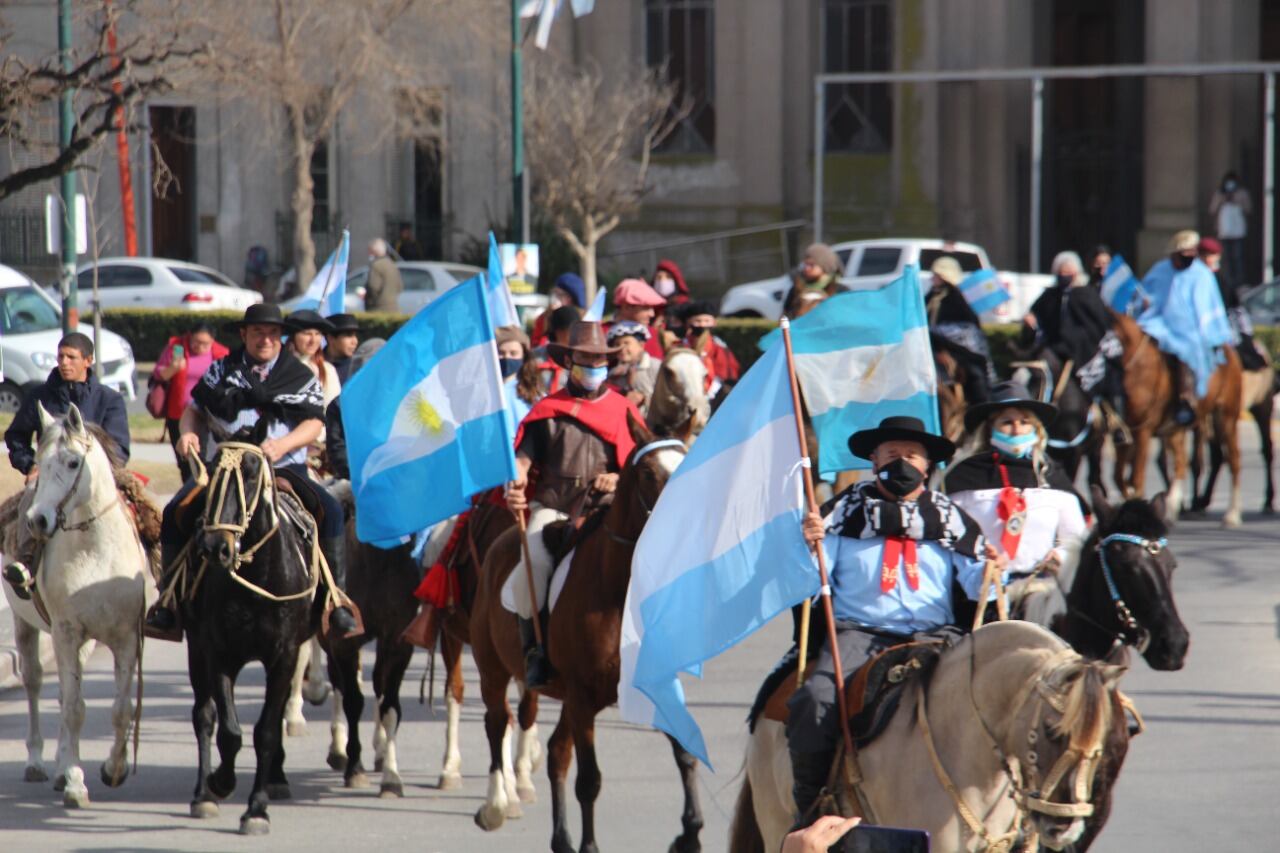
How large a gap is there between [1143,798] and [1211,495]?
10.7 meters

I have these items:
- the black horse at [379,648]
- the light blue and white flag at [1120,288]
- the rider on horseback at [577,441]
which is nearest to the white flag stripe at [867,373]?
the rider on horseback at [577,441]

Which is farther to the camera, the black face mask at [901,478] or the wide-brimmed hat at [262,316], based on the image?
the wide-brimmed hat at [262,316]

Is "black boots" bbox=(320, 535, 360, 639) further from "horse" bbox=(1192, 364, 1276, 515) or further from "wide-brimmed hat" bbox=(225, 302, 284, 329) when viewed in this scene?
"horse" bbox=(1192, 364, 1276, 515)

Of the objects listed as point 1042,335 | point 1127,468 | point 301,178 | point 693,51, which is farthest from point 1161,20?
point 1042,335

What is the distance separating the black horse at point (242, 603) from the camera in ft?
30.3

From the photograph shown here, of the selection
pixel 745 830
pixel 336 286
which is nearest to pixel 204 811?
pixel 745 830

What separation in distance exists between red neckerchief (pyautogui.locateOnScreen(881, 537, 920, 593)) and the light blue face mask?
300cm

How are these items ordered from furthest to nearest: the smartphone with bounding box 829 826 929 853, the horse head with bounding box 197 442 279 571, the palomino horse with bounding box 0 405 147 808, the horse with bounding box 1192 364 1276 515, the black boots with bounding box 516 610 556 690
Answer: the horse with bounding box 1192 364 1276 515
the palomino horse with bounding box 0 405 147 808
the horse head with bounding box 197 442 279 571
the black boots with bounding box 516 610 556 690
the smartphone with bounding box 829 826 929 853

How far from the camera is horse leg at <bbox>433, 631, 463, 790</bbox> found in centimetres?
1002

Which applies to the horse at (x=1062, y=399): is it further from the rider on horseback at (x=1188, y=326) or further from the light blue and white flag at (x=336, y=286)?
the light blue and white flag at (x=336, y=286)

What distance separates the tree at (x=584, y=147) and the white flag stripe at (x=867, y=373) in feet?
91.9

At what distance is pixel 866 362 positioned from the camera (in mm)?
10508

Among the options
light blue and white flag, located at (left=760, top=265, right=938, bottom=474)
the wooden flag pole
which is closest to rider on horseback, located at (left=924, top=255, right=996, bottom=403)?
light blue and white flag, located at (left=760, top=265, right=938, bottom=474)

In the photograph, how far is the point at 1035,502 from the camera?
9.29 meters
